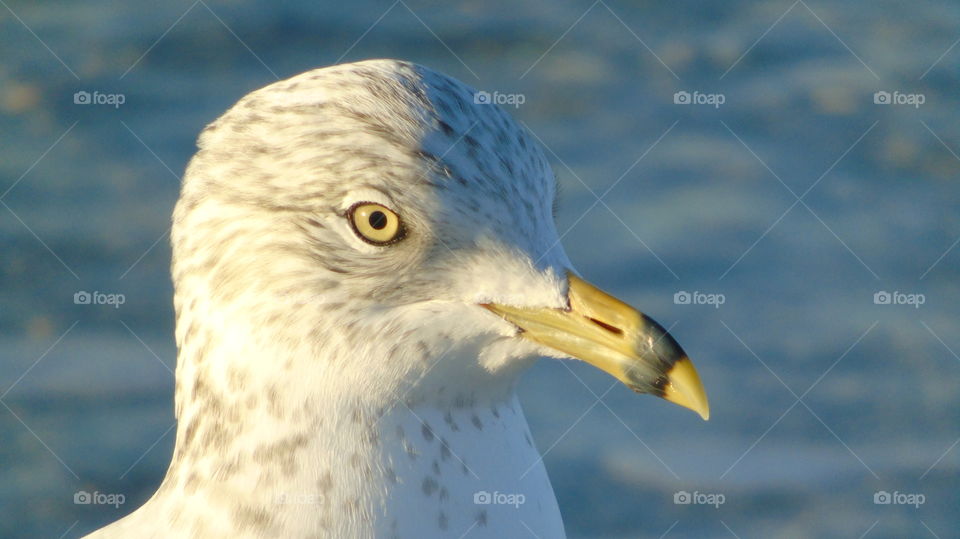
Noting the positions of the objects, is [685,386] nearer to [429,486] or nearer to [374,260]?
[429,486]

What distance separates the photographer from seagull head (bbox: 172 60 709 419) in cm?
345

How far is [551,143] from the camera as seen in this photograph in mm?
7484

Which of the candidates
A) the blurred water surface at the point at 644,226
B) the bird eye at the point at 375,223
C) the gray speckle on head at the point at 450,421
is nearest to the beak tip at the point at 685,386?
the gray speckle on head at the point at 450,421

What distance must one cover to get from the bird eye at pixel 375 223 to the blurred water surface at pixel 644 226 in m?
2.70

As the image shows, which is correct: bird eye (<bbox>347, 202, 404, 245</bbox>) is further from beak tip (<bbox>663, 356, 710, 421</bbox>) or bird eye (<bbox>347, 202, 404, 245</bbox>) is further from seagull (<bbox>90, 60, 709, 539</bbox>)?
beak tip (<bbox>663, 356, 710, 421</bbox>)

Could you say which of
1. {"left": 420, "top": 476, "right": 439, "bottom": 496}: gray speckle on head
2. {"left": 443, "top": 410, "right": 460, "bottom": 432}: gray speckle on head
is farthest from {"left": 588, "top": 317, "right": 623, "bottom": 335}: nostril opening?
{"left": 420, "top": 476, "right": 439, "bottom": 496}: gray speckle on head

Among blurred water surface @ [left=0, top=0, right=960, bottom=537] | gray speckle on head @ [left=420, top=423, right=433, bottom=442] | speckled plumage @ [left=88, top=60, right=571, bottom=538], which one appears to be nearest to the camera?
speckled plumage @ [left=88, top=60, right=571, bottom=538]

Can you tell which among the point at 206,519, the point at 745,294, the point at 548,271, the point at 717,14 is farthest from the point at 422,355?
the point at 717,14

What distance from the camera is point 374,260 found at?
3504mm

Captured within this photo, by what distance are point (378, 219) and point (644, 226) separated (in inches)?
140

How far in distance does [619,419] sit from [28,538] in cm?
221

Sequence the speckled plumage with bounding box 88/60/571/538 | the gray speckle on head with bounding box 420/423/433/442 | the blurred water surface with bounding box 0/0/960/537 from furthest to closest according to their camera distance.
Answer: the blurred water surface with bounding box 0/0/960/537, the gray speckle on head with bounding box 420/423/433/442, the speckled plumage with bounding box 88/60/571/538

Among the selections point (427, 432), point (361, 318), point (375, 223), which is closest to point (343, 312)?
point (361, 318)

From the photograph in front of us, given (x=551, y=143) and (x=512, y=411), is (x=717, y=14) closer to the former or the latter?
(x=551, y=143)
